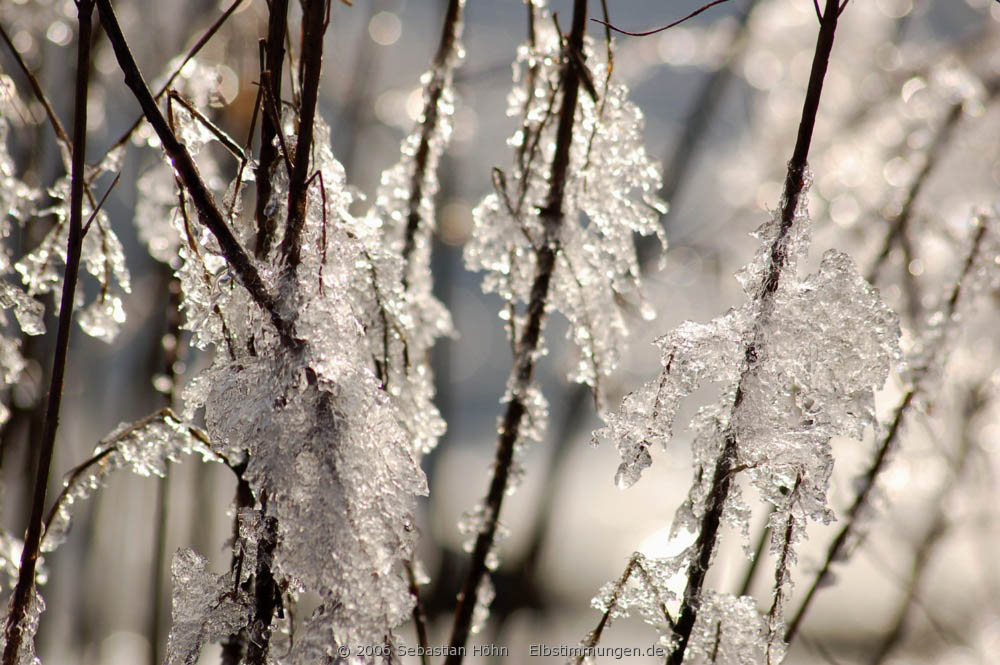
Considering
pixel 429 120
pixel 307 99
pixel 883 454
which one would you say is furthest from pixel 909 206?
pixel 307 99

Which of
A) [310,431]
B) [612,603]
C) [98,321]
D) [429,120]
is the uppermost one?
[429,120]

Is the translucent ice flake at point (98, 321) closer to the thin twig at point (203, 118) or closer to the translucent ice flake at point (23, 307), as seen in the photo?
the translucent ice flake at point (23, 307)

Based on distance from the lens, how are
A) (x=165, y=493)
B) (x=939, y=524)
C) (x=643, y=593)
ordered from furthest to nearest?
(x=939, y=524), (x=165, y=493), (x=643, y=593)

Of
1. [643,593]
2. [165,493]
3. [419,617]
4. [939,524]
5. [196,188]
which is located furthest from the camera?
[939,524]

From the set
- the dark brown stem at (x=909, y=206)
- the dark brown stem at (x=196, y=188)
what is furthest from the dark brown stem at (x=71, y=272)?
the dark brown stem at (x=909, y=206)

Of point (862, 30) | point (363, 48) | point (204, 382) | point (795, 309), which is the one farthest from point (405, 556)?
point (862, 30)

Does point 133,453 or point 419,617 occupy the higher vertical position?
point 133,453

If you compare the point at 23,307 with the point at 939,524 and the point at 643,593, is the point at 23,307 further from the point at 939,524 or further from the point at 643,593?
the point at 939,524
